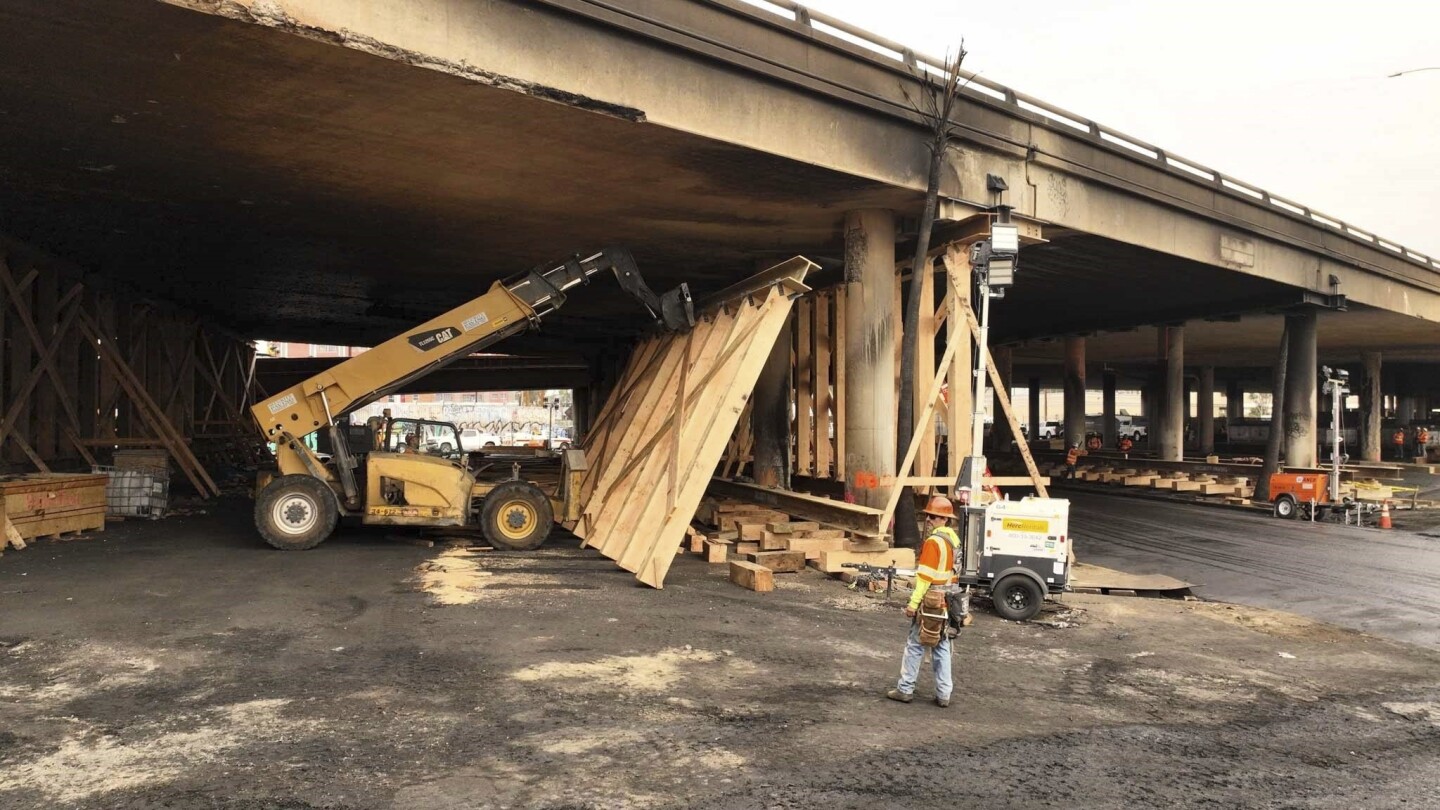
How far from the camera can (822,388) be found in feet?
58.9

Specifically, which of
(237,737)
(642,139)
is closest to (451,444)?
(642,139)

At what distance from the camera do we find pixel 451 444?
14.7 meters

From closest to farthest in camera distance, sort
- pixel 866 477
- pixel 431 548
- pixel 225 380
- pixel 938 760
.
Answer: pixel 938 760, pixel 431 548, pixel 866 477, pixel 225 380

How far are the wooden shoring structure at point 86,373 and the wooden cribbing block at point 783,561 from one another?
45.2 feet

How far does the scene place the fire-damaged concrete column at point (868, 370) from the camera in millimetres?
15109

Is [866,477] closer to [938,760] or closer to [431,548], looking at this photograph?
[431,548]

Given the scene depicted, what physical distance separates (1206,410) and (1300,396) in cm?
3289

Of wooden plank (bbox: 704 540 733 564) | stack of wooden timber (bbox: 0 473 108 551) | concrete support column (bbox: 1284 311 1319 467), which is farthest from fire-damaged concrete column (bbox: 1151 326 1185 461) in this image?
stack of wooden timber (bbox: 0 473 108 551)

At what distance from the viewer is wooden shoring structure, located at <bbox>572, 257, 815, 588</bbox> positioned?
1157 cm

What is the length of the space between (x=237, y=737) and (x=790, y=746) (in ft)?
11.7

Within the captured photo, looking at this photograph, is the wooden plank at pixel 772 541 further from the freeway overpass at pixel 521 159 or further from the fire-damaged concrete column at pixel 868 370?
the freeway overpass at pixel 521 159

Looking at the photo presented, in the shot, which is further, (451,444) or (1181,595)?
(451,444)

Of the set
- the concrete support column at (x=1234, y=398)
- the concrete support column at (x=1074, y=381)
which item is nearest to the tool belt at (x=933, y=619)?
the concrete support column at (x=1074, y=381)

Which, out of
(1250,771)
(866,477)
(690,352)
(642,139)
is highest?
(642,139)
